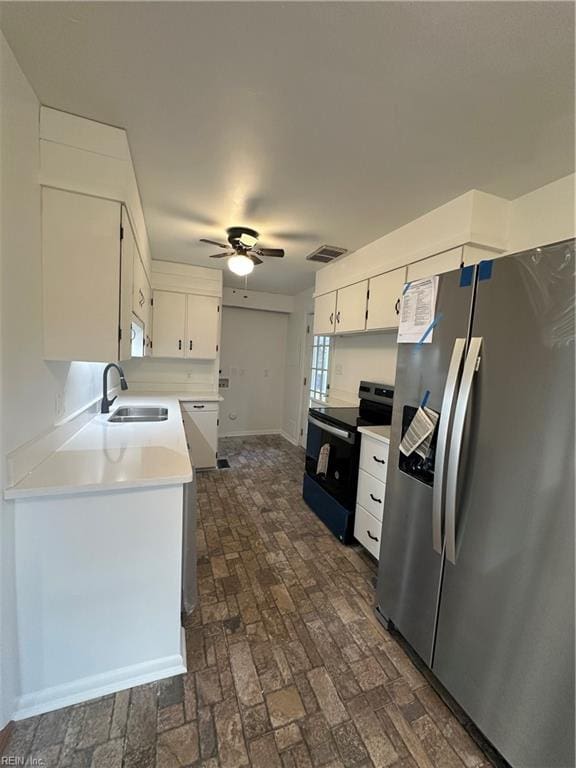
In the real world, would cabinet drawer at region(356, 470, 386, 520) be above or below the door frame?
below

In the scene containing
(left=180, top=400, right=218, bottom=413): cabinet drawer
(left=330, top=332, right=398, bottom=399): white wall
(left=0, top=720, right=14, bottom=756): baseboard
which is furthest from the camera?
(left=180, top=400, right=218, bottom=413): cabinet drawer

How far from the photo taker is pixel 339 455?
2.54 metres

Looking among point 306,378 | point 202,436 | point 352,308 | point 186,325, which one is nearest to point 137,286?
point 186,325

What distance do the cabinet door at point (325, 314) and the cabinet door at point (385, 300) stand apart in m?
0.65

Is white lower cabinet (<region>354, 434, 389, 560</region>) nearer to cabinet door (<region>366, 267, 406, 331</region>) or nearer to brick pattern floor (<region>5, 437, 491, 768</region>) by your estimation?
brick pattern floor (<region>5, 437, 491, 768</region>)

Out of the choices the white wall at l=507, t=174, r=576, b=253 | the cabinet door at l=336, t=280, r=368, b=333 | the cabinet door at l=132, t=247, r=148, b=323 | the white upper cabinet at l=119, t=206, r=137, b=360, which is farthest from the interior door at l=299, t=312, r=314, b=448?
the white upper cabinet at l=119, t=206, r=137, b=360

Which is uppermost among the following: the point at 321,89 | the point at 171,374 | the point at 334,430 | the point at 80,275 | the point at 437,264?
the point at 321,89

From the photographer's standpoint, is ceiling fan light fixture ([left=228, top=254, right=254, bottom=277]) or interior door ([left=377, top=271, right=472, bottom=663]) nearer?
interior door ([left=377, top=271, right=472, bottom=663])

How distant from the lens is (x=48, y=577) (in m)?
1.23

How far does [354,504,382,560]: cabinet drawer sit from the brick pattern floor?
168 millimetres

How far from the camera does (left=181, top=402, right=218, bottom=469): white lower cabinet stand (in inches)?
146

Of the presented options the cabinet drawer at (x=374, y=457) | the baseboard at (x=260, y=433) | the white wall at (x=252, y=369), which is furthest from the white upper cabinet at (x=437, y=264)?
the baseboard at (x=260, y=433)

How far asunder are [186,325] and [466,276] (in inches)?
128

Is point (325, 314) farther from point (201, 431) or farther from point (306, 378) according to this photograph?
point (201, 431)
